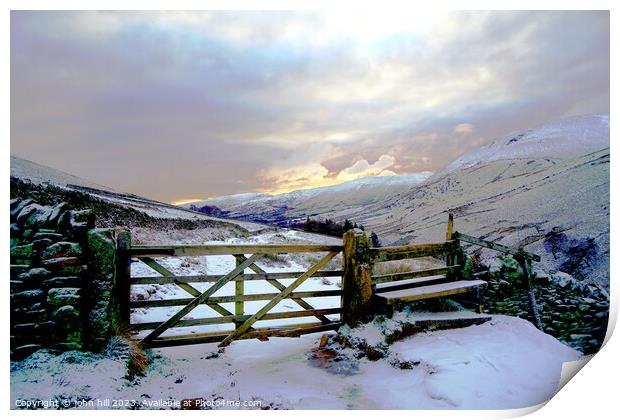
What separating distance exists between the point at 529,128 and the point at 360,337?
13.8 feet

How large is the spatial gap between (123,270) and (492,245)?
569cm

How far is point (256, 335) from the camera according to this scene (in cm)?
542

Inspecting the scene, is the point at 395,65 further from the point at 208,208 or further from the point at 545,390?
the point at 545,390

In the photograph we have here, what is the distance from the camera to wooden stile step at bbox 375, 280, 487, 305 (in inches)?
218

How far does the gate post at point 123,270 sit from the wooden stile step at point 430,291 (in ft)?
11.6

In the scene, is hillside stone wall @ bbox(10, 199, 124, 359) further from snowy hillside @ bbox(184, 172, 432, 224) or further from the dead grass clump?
snowy hillside @ bbox(184, 172, 432, 224)

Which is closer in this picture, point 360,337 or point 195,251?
point 195,251

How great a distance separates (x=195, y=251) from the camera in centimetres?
493

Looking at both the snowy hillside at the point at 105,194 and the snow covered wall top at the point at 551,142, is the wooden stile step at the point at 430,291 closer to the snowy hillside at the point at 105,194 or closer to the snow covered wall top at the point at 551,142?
the snow covered wall top at the point at 551,142

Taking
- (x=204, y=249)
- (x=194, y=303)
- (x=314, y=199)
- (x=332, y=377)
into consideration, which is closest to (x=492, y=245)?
(x=314, y=199)

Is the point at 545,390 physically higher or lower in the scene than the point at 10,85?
lower

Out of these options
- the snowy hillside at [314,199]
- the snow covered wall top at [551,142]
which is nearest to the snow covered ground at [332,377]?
the snowy hillside at [314,199]
